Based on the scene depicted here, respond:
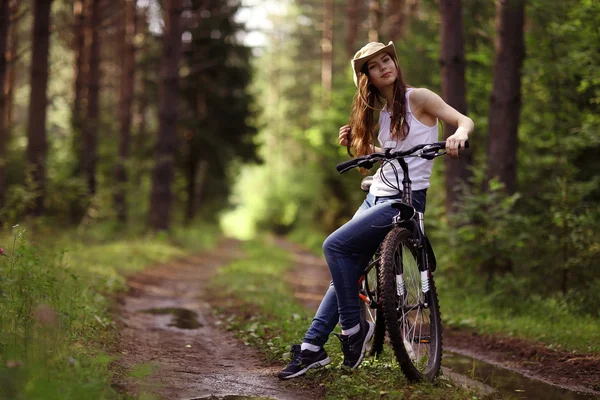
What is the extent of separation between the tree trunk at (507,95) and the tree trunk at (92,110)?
12476 millimetres

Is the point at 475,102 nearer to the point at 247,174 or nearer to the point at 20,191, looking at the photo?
the point at 20,191

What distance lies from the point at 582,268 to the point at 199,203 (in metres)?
24.2

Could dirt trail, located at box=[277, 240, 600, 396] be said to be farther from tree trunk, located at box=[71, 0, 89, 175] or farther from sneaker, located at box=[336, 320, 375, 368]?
tree trunk, located at box=[71, 0, 89, 175]

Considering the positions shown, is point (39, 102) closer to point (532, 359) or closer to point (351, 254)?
point (351, 254)

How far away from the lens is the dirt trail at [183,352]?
4242 mm

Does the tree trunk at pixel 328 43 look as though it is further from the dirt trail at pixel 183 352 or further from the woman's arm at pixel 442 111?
the woman's arm at pixel 442 111

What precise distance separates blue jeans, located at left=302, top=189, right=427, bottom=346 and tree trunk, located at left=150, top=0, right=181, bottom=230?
14.4m

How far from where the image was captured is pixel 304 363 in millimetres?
4562

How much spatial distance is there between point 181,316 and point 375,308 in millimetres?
3816

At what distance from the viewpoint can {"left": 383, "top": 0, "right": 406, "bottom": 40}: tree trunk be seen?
81.4 ft

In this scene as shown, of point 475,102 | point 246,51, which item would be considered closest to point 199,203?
point 246,51

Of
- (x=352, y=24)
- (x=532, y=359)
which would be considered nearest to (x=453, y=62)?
(x=532, y=359)

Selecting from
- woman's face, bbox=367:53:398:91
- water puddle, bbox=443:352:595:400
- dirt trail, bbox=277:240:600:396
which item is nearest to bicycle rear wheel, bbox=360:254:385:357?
water puddle, bbox=443:352:595:400

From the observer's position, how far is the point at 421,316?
458cm
